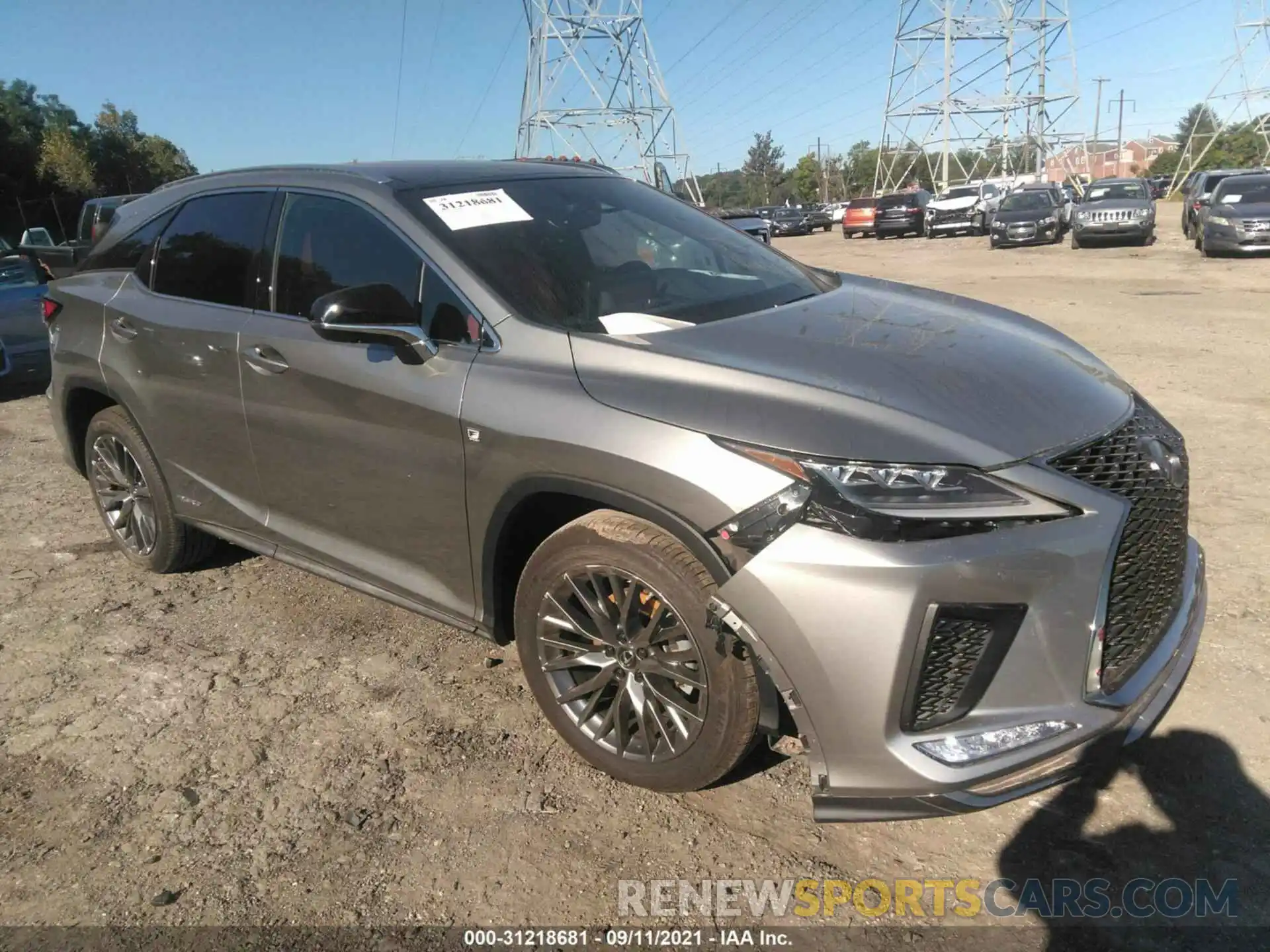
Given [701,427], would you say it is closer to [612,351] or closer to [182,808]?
[612,351]

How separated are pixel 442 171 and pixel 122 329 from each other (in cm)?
171

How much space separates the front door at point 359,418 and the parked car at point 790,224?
42390 mm

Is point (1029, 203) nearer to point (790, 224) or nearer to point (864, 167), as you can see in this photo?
point (790, 224)

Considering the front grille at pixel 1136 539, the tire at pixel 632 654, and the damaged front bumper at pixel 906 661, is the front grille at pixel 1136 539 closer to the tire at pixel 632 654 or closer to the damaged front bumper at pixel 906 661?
the damaged front bumper at pixel 906 661

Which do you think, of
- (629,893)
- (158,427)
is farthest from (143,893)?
(158,427)

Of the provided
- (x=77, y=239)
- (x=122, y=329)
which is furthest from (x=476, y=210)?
(x=77, y=239)

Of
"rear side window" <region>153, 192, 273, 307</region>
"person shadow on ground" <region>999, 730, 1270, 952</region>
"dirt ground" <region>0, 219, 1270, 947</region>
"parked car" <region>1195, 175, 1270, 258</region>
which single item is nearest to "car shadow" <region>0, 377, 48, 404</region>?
"dirt ground" <region>0, 219, 1270, 947</region>

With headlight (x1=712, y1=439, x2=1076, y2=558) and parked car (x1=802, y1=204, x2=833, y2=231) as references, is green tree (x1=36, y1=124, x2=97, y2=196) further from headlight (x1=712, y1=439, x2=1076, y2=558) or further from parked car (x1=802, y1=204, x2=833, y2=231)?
headlight (x1=712, y1=439, x2=1076, y2=558)

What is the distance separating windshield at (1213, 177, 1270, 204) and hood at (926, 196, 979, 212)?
1321 centimetres

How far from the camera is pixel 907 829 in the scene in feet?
8.41

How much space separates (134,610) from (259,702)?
1.19 meters

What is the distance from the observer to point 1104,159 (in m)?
108

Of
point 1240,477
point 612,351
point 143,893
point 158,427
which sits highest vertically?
Answer: point 612,351

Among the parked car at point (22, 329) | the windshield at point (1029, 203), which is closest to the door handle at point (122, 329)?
the parked car at point (22, 329)
